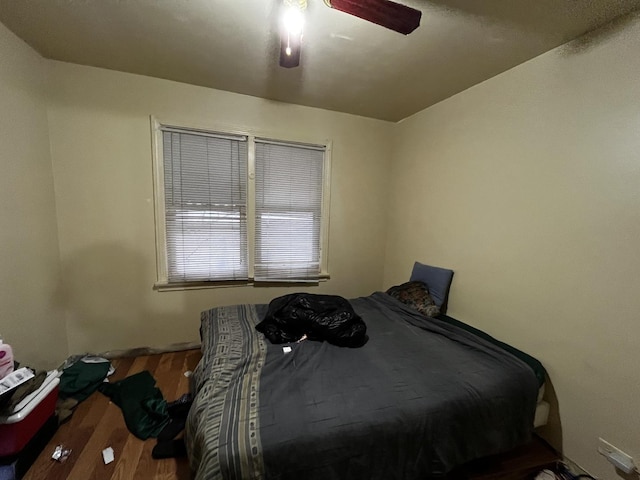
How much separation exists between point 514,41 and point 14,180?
324cm

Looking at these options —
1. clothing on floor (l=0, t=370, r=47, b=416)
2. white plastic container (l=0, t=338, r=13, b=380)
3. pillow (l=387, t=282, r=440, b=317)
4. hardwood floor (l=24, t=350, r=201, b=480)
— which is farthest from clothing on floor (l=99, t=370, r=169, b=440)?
pillow (l=387, t=282, r=440, b=317)

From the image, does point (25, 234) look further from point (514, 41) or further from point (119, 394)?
point (514, 41)

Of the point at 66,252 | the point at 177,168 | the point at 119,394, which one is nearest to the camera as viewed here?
the point at 119,394

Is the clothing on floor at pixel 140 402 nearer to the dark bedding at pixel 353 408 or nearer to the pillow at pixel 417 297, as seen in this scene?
the dark bedding at pixel 353 408

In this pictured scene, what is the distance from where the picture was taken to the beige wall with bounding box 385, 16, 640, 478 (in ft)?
4.47

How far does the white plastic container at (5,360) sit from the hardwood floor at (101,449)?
54cm

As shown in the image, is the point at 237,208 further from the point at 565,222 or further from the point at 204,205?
the point at 565,222

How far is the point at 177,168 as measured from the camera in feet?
7.98

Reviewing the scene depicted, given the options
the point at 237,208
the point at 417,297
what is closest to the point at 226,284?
the point at 237,208

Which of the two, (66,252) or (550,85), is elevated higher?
(550,85)

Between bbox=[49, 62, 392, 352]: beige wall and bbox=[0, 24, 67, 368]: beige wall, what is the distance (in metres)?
0.12

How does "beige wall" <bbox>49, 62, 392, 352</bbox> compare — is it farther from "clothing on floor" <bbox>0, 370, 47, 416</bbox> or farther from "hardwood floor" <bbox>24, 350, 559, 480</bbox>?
"clothing on floor" <bbox>0, 370, 47, 416</bbox>

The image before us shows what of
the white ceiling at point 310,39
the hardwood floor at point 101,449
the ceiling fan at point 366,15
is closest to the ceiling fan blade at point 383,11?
the ceiling fan at point 366,15

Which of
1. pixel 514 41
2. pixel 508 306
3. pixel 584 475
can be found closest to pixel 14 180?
pixel 514 41
